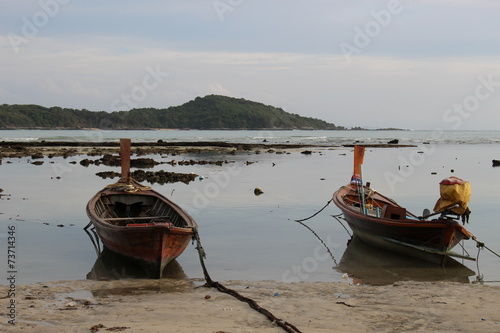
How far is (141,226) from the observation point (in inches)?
460

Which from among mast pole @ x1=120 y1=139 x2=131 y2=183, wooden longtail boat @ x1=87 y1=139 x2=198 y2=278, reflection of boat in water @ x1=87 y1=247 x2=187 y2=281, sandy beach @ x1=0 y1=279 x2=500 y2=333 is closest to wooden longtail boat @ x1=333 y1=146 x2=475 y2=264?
sandy beach @ x1=0 y1=279 x2=500 y2=333

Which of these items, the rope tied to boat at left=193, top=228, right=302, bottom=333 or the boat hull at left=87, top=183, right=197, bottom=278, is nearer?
the rope tied to boat at left=193, top=228, right=302, bottom=333

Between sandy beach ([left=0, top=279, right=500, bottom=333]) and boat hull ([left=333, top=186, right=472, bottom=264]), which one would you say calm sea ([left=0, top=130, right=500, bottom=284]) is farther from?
sandy beach ([left=0, top=279, right=500, bottom=333])

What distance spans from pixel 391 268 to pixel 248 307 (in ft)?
17.4

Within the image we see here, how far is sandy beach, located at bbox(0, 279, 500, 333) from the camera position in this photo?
8.11 metres

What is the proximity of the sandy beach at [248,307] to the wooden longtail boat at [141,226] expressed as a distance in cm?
63

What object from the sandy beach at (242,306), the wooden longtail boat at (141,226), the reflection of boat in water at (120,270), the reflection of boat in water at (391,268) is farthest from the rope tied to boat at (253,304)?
the reflection of boat in water at (391,268)

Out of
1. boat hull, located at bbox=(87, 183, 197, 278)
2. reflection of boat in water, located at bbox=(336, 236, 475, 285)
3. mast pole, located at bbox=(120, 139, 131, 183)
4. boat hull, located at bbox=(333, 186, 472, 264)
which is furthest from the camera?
mast pole, located at bbox=(120, 139, 131, 183)

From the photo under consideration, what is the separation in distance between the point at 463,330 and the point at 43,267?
28.5 ft

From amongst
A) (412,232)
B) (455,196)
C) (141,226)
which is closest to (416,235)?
(412,232)

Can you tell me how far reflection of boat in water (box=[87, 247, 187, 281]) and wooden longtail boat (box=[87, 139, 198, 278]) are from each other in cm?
28

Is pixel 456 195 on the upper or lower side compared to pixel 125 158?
lower

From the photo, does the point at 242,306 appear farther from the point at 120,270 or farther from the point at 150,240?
the point at 120,270

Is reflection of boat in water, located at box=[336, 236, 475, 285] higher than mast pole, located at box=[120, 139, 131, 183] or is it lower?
lower
